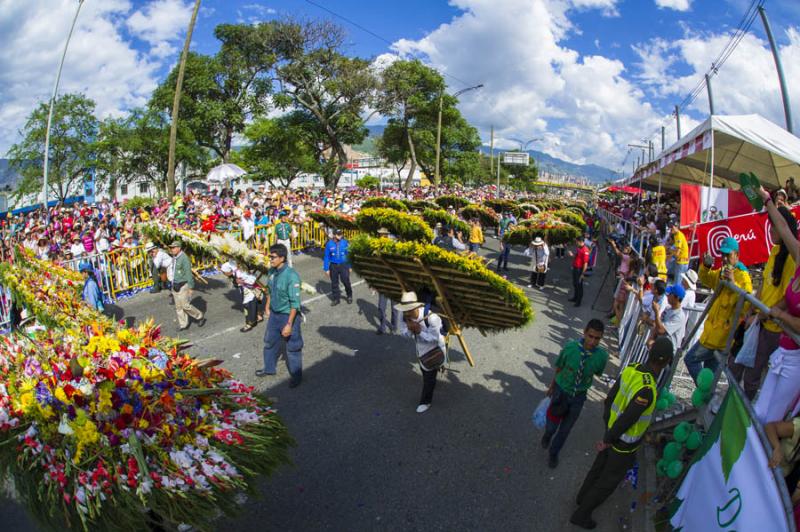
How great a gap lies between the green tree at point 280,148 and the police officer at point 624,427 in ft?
110

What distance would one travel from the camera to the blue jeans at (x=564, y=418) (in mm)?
4469

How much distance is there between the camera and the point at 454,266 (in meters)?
5.00

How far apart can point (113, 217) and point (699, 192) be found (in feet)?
58.6

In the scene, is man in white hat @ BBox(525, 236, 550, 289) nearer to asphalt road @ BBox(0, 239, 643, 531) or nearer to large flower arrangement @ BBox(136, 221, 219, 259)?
asphalt road @ BBox(0, 239, 643, 531)

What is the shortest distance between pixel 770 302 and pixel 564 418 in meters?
2.22

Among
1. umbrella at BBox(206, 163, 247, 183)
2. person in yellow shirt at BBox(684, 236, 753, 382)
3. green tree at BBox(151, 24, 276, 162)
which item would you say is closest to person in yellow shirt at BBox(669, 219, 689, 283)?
person in yellow shirt at BBox(684, 236, 753, 382)

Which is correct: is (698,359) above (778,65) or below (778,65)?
below

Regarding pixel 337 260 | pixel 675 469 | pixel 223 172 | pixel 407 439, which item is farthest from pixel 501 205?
pixel 675 469

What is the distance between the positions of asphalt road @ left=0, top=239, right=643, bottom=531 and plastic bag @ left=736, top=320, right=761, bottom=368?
1666mm

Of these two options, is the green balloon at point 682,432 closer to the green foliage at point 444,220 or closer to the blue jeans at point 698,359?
the blue jeans at point 698,359

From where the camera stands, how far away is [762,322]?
412 centimetres

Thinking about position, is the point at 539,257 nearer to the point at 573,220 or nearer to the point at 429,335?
the point at 573,220

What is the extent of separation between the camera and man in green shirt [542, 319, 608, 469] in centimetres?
434

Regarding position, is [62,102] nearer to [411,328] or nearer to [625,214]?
[411,328]
